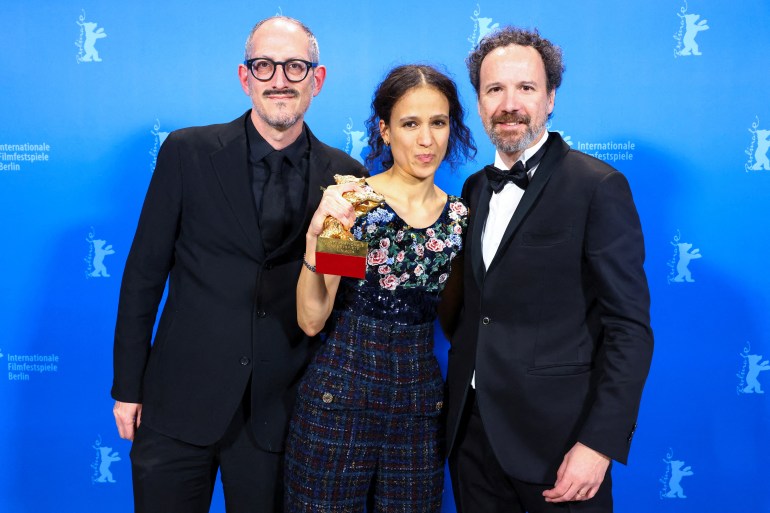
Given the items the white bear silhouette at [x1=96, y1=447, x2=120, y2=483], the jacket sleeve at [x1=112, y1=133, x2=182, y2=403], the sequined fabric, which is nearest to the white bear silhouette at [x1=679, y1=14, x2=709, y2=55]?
the sequined fabric

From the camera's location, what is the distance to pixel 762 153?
9.71 ft

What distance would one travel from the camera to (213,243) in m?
2.22

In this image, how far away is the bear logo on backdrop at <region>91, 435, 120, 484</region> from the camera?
3160 mm

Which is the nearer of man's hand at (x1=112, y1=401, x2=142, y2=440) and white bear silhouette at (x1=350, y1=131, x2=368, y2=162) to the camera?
man's hand at (x1=112, y1=401, x2=142, y2=440)

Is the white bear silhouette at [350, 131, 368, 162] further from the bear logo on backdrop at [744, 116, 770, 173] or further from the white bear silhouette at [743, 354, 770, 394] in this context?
the white bear silhouette at [743, 354, 770, 394]

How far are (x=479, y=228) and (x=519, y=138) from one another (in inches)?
11.5

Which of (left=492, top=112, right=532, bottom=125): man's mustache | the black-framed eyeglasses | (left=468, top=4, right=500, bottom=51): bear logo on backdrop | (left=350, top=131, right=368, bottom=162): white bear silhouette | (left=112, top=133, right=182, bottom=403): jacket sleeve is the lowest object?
(left=112, top=133, right=182, bottom=403): jacket sleeve

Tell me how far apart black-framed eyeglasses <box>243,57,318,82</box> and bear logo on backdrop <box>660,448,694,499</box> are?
2.28m

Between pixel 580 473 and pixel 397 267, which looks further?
pixel 397 267

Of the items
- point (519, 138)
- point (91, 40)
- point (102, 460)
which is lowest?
point (102, 460)

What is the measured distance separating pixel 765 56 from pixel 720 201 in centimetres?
63

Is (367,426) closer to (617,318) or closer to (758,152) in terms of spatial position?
(617,318)

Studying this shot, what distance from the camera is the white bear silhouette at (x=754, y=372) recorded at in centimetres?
303

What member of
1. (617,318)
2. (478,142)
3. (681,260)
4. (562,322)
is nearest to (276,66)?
(478,142)
